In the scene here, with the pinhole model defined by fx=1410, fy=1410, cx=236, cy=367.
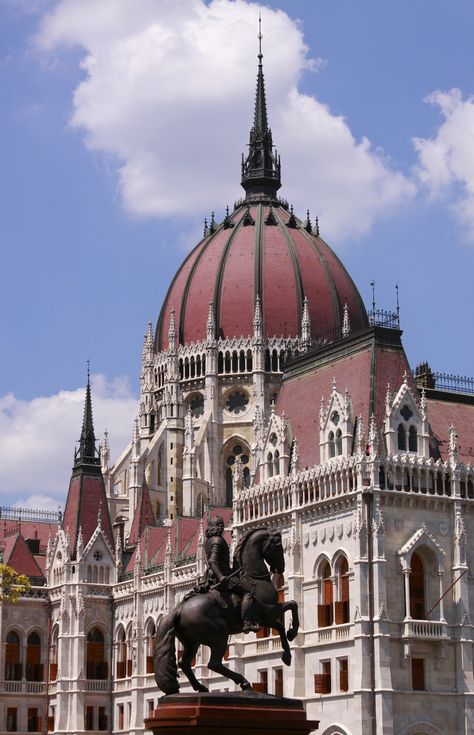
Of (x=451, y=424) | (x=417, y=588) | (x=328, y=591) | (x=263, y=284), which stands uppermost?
(x=263, y=284)

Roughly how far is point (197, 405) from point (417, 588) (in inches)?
2019

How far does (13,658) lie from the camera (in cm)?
9306

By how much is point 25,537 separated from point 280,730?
78.6 meters

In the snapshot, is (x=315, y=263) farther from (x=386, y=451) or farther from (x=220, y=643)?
(x=220, y=643)

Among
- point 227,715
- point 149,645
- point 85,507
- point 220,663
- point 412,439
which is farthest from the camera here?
point 85,507

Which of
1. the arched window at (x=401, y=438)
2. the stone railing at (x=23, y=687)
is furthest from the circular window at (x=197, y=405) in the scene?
the arched window at (x=401, y=438)

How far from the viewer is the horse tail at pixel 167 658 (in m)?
29.0

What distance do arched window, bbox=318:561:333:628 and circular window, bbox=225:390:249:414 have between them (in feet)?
148

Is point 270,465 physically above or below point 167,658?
above

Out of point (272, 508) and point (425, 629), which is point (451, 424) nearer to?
point (272, 508)

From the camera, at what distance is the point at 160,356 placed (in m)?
115

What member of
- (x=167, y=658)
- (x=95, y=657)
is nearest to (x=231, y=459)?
(x=95, y=657)

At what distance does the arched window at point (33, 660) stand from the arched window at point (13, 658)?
0.63 metres

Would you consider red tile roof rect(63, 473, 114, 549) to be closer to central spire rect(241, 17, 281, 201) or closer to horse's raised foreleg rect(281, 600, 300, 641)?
central spire rect(241, 17, 281, 201)
